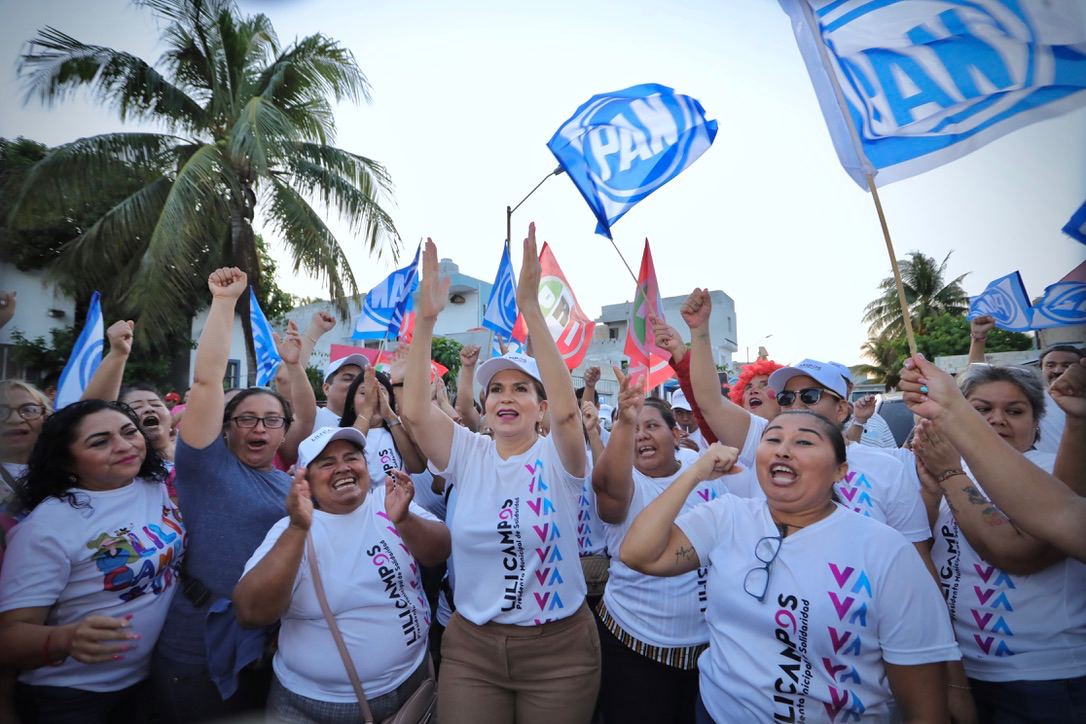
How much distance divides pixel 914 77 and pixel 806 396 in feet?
5.03

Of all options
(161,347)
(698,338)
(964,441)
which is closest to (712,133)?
(698,338)

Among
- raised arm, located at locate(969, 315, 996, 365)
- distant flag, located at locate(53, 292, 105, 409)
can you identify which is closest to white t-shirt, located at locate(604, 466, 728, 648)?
raised arm, located at locate(969, 315, 996, 365)

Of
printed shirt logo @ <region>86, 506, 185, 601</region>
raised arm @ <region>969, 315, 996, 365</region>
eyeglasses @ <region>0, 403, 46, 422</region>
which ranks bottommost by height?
printed shirt logo @ <region>86, 506, 185, 601</region>

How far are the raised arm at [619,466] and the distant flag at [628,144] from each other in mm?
1827

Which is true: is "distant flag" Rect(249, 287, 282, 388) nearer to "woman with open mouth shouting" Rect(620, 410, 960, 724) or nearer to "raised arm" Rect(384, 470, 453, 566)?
"raised arm" Rect(384, 470, 453, 566)

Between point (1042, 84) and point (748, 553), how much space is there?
1994mm

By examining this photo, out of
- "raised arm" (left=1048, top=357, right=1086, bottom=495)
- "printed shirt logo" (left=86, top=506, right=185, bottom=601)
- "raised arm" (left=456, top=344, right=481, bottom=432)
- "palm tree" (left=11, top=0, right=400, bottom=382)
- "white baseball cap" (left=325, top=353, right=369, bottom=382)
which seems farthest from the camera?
"palm tree" (left=11, top=0, right=400, bottom=382)

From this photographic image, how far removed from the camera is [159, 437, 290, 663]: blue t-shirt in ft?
8.01

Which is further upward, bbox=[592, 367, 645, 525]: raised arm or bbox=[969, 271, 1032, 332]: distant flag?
bbox=[969, 271, 1032, 332]: distant flag

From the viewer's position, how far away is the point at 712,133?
13.9ft

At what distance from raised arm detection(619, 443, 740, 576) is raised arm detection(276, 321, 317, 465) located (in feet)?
8.77

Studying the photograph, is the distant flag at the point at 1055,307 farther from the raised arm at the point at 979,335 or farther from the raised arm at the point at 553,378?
the raised arm at the point at 553,378

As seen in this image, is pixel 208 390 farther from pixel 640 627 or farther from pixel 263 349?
pixel 263 349

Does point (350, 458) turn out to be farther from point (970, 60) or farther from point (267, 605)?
point (970, 60)
